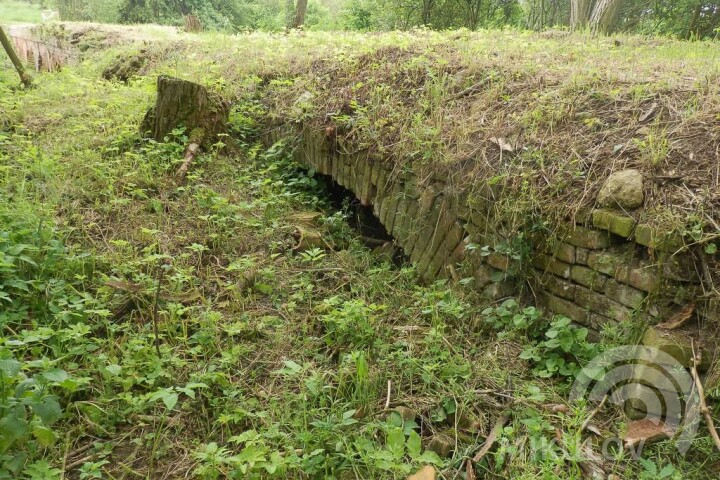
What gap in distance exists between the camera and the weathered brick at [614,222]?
2.45m

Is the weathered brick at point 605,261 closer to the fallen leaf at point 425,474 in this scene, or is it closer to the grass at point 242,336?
Answer: the grass at point 242,336

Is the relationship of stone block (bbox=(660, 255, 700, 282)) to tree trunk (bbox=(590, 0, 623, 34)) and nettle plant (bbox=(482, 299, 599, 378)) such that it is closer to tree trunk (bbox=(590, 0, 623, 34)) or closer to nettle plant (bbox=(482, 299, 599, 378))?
nettle plant (bbox=(482, 299, 599, 378))

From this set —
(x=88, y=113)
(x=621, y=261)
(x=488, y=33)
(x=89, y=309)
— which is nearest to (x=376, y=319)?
(x=621, y=261)

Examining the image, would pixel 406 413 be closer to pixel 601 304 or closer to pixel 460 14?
pixel 601 304

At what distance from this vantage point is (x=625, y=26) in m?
12.0

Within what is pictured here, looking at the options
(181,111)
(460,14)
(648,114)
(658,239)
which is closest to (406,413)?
(658,239)

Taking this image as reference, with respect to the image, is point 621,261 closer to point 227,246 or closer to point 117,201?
point 227,246

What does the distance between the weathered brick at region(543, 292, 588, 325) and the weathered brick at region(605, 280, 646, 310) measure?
0.58ft

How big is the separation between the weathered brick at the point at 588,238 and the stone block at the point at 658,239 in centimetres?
18

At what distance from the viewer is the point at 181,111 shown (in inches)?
186

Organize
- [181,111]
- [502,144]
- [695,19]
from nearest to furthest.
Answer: [502,144], [181,111], [695,19]

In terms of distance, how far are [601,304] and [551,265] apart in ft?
1.16

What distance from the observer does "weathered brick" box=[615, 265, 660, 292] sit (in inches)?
92.1

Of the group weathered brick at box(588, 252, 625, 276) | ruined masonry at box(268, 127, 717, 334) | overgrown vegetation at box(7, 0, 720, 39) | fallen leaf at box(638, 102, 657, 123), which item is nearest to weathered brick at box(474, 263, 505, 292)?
ruined masonry at box(268, 127, 717, 334)
